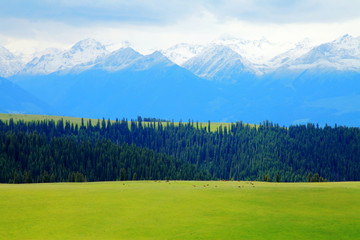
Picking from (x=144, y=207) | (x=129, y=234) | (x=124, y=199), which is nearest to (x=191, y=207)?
(x=144, y=207)

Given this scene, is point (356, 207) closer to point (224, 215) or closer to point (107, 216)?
point (224, 215)

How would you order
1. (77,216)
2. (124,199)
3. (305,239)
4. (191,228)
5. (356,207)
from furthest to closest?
(124,199)
(356,207)
(77,216)
(191,228)
(305,239)

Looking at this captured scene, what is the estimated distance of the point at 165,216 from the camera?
5147cm

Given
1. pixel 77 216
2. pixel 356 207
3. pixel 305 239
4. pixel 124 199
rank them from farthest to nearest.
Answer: pixel 124 199 → pixel 356 207 → pixel 77 216 → pixel 305 239

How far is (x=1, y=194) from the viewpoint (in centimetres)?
6644

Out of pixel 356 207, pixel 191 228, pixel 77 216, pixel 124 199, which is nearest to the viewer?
pixel 191 228

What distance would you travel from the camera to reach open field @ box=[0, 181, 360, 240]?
4325 cm

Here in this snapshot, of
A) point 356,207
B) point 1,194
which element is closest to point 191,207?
point 356,207

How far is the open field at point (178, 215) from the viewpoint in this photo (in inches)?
1703

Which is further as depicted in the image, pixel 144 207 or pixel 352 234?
pixel 144 207

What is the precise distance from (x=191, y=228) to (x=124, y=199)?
1951 cm

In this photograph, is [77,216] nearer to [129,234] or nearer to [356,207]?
[129,234]

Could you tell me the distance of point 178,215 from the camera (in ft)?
171

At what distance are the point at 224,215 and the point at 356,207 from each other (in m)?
16.8
